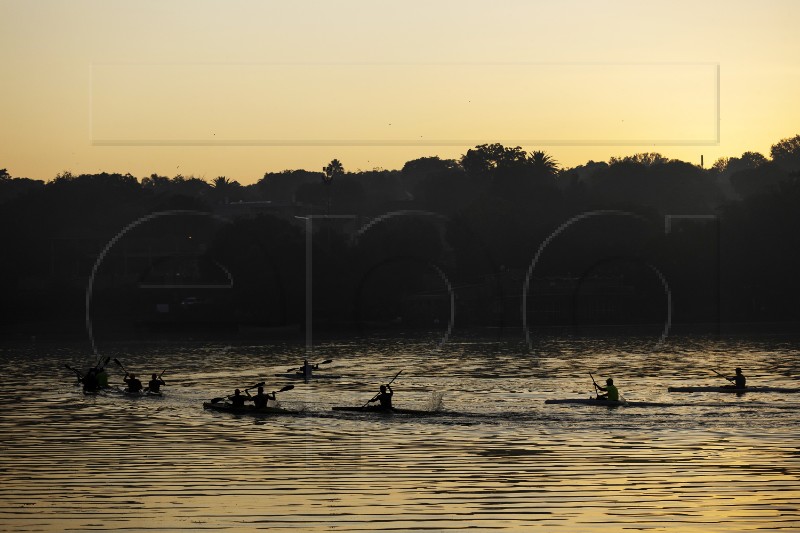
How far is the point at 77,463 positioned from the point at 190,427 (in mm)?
12733

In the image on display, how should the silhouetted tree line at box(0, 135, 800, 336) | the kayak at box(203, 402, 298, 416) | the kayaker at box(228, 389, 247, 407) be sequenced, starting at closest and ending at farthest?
the kayak at box(203, 402, 298, 416) → the kayaker at box(228, 389, 247, 407) → the silhouetted tree line at box(0, 135, 800, 336)

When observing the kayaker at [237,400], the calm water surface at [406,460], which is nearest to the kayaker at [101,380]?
the calm water surface at [406,460]

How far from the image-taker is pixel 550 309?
570 ft

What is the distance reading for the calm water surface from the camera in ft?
126

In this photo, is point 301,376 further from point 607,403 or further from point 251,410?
point 607,403

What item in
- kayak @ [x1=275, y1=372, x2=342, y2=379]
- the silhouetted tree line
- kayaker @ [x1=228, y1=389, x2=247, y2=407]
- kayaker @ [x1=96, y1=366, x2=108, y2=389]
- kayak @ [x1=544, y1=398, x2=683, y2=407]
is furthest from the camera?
the silhouetted tree line

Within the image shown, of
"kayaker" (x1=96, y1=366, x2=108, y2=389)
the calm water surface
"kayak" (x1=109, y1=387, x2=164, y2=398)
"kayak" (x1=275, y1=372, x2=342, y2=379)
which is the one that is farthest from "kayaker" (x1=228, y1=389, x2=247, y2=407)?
"kayak" (x1=275, y1=372, x2=342, y2=379)

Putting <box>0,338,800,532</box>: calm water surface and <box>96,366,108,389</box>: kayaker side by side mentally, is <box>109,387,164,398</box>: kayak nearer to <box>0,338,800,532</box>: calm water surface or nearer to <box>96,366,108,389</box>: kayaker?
<box>0,338,800,532</box>: calm water surface

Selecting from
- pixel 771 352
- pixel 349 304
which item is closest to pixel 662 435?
pixel 771 352

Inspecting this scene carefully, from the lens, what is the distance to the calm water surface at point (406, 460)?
38.5m

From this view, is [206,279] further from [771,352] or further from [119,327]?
[771,352]

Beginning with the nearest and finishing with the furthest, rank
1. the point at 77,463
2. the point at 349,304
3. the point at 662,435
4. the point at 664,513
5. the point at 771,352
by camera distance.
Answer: the point at 664,513, the point at 77,463, the point at 662,435, the point at 771,352, the point at 349,304

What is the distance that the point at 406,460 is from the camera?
50156mm

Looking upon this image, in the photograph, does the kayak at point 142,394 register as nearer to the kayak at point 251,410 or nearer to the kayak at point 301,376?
the kayak at point 251,410
